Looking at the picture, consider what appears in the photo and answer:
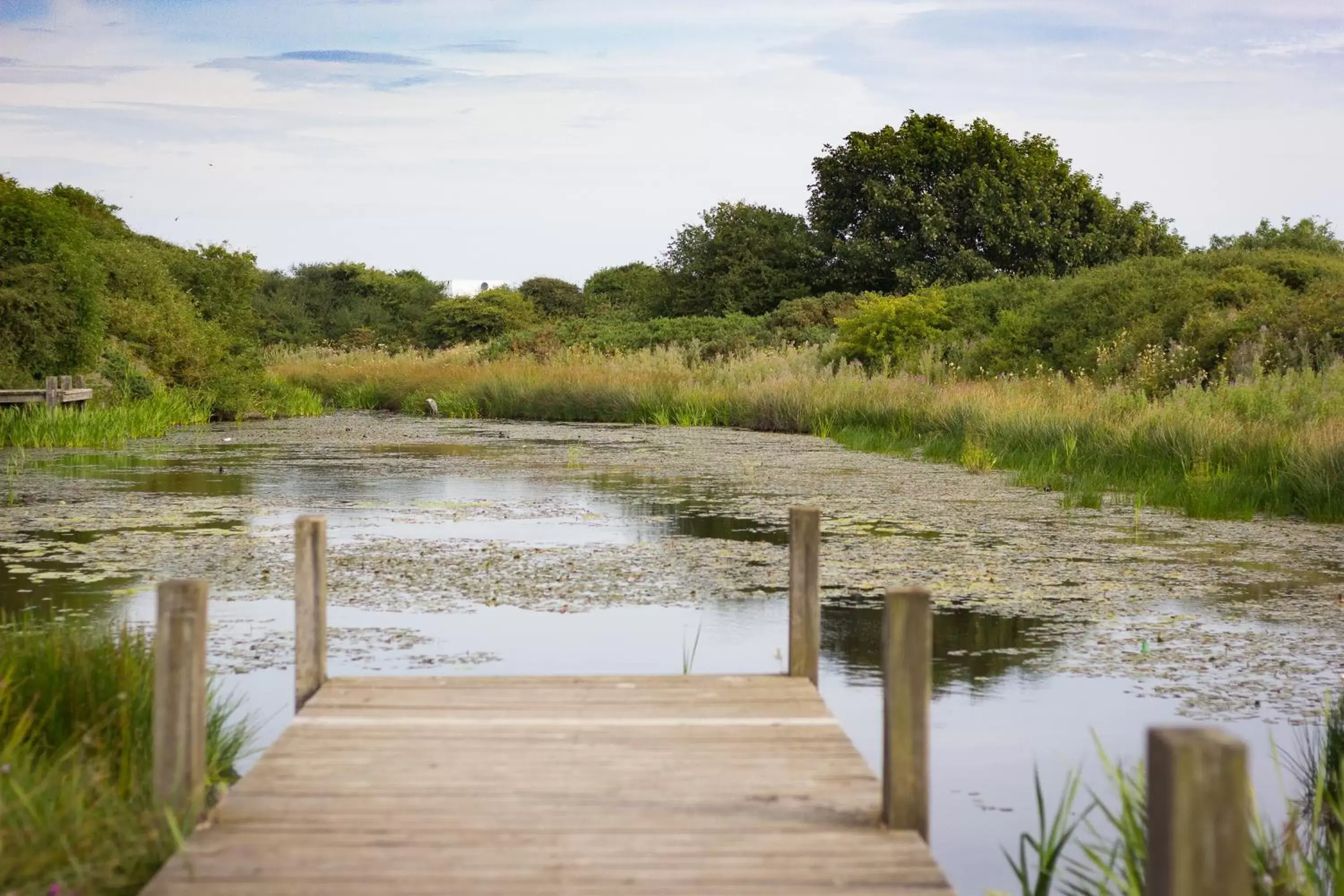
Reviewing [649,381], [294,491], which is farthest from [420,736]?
[649,381]

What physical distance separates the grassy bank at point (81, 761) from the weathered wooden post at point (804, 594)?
171 cm

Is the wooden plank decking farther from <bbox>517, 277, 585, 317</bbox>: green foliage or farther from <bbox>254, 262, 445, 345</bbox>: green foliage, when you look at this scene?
<bbox>517, 277, 585, 317</bbox>: green foliage

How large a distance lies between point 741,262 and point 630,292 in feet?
36.8

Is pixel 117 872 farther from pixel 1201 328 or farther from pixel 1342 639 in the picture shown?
pixel 1201 328

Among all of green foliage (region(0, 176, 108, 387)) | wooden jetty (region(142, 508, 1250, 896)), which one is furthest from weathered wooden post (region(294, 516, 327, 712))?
green foliage (region(0, 176, 108, 387))

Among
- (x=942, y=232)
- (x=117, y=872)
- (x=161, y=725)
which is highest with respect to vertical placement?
(x=942, y=232)

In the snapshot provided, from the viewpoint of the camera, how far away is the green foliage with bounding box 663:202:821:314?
40562 mm

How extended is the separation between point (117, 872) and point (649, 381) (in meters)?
22.1

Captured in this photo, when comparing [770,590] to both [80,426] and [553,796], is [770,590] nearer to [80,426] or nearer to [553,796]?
[553,796]

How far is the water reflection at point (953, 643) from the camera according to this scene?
5.66 metres

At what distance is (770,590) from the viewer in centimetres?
743

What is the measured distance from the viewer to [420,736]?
13.4 ft

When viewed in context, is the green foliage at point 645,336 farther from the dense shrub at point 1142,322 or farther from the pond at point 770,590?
the pond at point 770,590

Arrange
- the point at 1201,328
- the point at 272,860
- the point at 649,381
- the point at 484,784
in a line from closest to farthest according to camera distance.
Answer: the point at 272,860 < the point at 484,784 < the point at 1201,328 < the point at 649,381
